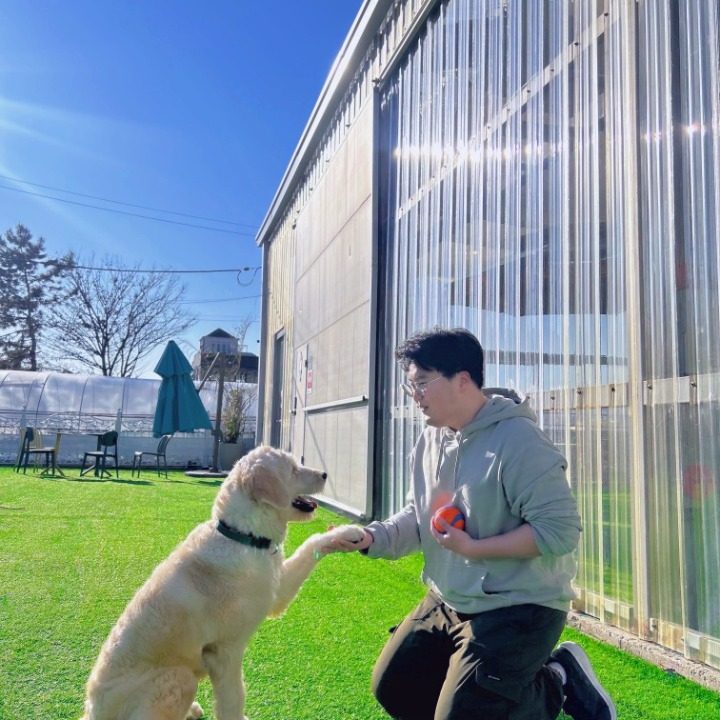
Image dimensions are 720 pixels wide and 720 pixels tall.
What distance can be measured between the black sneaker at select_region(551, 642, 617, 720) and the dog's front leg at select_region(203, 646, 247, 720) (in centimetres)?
125

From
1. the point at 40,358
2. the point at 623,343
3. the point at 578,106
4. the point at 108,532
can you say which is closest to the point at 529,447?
the point at 623,343

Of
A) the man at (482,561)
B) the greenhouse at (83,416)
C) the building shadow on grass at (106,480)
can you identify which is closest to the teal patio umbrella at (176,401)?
the building shadow on grass at (106,480)

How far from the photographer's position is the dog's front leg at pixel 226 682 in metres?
2.44

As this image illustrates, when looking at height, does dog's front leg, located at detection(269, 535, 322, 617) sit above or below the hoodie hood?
below

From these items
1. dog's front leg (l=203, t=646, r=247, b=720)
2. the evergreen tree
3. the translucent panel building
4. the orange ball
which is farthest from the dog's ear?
the evergreen tree

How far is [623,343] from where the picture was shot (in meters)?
3.62

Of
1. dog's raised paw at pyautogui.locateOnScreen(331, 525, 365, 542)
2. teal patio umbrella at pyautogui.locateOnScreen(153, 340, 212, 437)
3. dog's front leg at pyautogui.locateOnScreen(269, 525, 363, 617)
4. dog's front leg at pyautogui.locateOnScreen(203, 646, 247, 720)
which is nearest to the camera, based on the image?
dog's front leg at pyautogui.locateOnScreen(203, 646, 247, 720)

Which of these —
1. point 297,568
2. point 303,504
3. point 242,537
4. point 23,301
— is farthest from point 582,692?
point 23,301

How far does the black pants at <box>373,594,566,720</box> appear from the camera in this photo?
203cm

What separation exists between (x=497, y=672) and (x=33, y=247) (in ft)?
147

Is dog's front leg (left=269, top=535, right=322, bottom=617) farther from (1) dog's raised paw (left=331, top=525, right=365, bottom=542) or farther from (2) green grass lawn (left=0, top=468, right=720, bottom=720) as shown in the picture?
(2) green grass lawn (left=0, top=468, right=720, bottom=720)

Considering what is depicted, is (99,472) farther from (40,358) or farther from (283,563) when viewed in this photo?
(40,358)

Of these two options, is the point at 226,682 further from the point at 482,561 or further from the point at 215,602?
the point at 482,561

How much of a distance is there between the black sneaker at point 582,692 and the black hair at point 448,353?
1.13 meters
